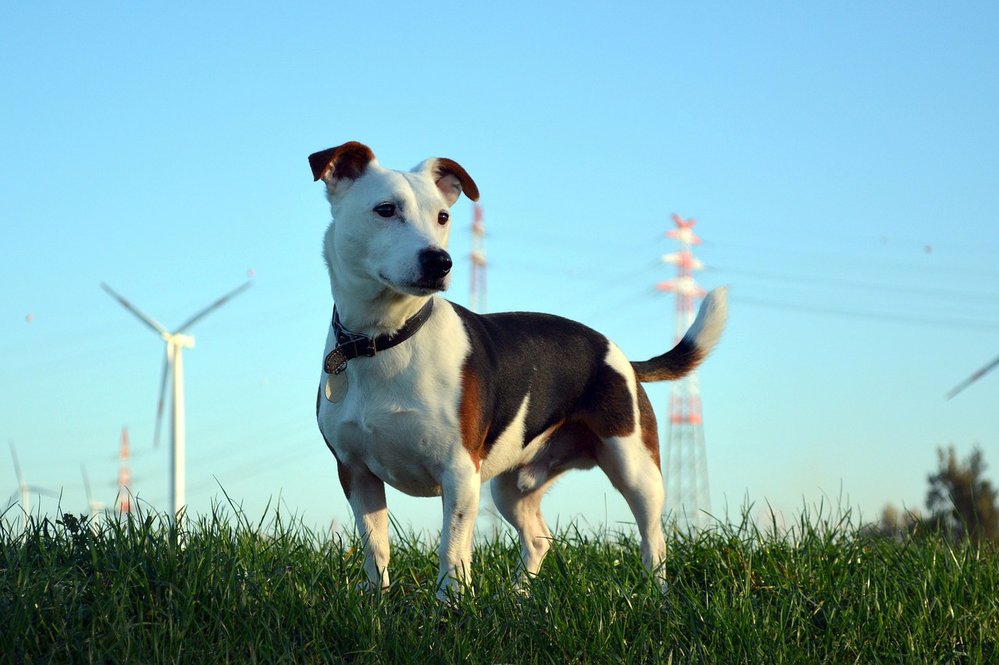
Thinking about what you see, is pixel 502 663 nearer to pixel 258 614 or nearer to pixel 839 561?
pixel 258 614

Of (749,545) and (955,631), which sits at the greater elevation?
(749,545)

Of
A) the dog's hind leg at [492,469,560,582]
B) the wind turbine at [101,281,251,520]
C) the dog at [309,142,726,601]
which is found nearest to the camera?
the dog at [309,142,726,601]

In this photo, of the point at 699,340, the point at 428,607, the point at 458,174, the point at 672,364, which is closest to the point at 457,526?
the point at 428,607

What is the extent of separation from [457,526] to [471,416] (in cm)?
61

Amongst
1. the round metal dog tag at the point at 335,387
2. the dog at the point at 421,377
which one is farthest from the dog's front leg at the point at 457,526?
the round metal dog tag at the point at 335,387

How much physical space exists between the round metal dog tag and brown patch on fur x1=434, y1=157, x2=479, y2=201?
4.47ft

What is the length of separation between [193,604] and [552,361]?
2.70 m

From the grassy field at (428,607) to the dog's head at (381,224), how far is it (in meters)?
1.64

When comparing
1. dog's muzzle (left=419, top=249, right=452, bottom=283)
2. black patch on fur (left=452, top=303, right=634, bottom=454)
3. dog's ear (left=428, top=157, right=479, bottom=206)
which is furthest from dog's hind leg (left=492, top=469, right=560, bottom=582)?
dog's muzzle (left=419, top=249, right=452, bottom=283)

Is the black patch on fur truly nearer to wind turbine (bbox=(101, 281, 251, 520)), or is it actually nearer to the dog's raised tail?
the dog's raised tail

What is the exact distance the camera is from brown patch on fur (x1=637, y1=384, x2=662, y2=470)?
7.77 m

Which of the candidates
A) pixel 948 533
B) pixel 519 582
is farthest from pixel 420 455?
pixel 948 533

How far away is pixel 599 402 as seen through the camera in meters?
7.60

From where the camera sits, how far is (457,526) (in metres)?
6.51
